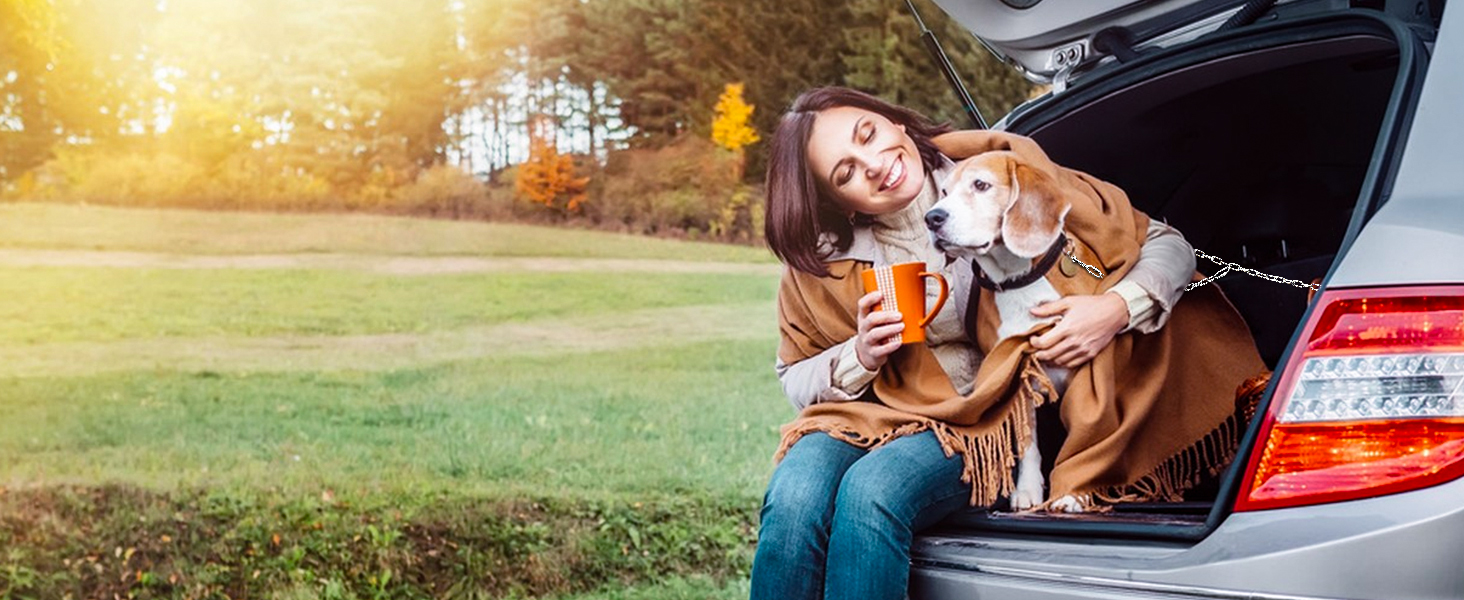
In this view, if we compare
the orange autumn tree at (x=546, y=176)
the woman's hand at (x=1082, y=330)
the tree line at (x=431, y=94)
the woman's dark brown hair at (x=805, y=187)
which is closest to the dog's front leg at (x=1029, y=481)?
the woman's hand at (x=1082, y=330)

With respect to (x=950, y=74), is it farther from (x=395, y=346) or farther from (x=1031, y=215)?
(x=395, y=346)

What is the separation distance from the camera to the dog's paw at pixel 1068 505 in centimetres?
189

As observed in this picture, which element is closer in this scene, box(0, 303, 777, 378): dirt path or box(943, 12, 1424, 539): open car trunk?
box(943, 12, 1424, 539): open car trunk

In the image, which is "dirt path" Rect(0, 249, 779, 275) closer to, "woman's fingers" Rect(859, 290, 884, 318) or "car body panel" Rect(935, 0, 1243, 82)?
"car body panel" Rect(935, 0, 1243, 82)

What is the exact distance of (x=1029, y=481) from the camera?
1971 mm

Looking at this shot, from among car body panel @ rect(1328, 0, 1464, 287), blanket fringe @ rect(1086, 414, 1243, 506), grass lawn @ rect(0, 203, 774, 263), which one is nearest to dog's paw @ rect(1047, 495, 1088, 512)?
blanket fringe @ rect(1086, 414, 1243, 506)

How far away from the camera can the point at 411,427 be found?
6164mm

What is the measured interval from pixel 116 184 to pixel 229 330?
829 millimetres

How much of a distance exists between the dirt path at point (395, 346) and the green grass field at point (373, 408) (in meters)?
0.01

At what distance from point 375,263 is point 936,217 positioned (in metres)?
5.49

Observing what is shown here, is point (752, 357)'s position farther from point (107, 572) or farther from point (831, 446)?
point (831, 446)

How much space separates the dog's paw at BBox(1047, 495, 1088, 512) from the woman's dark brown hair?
1.55ft

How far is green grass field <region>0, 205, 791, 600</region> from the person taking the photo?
5.21 metres

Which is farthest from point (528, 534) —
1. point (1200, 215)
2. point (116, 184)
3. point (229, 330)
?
point (1200, 215)
